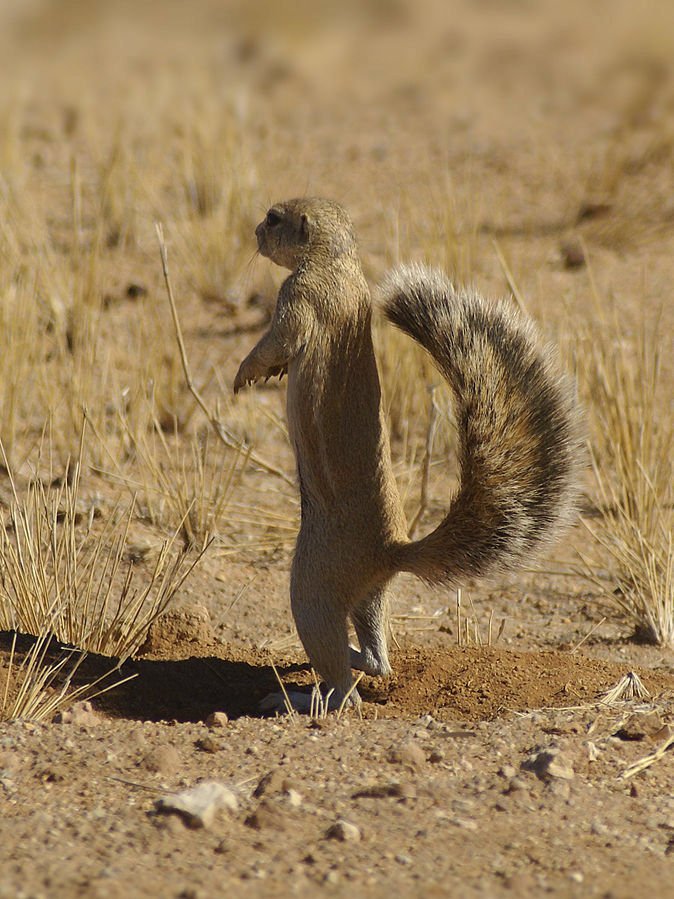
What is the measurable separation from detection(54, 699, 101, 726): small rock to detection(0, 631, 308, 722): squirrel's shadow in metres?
0.22

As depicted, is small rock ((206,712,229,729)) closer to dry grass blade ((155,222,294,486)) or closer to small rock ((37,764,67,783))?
small rock ((37,764,67,783))

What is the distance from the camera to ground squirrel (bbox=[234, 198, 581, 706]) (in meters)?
4.18

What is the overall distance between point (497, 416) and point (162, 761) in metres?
1.54

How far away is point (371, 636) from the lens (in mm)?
4773

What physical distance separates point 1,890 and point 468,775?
1.34 metres

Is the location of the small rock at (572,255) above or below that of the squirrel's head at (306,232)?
above

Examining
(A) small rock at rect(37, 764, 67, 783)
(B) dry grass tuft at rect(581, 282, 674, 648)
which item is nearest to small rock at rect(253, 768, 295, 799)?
(A) small rock at rect(37, 764, 67, 783)

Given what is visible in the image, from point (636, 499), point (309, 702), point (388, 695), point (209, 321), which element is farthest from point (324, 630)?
point (209, 321)

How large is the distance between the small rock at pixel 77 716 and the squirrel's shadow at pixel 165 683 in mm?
223

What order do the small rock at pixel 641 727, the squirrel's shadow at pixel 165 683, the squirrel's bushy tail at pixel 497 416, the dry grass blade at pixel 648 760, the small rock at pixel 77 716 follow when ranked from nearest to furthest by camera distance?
the dry grass blade at pixel 648 760, the small rock at pixel 641 727, the small rock at pixel 77 716, the squirrel's bushy tail at pixel 497 416, the squirrel's shadow at pixel 165 683

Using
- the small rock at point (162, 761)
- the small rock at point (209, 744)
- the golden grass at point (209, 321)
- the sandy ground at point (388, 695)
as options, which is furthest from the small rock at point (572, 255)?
the small rock at point (162, 761)

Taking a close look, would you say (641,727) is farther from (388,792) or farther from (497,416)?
(497,416)

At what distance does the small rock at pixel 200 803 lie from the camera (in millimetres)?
3158

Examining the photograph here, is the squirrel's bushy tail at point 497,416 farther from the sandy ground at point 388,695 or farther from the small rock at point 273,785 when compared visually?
the small rock at point 273,785
